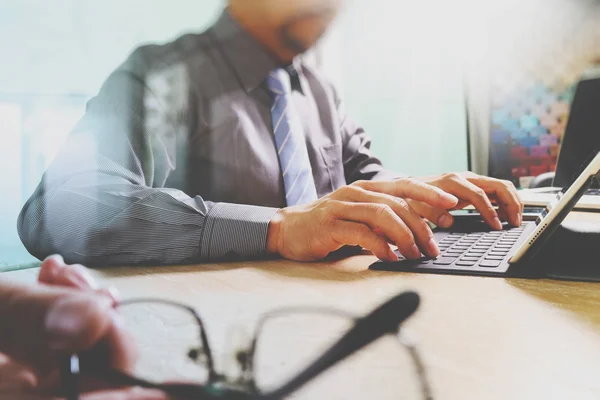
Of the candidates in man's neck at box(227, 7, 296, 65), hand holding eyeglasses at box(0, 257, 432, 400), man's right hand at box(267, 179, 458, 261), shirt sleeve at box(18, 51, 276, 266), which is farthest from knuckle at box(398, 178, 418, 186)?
man's neck at box(227, 7, 296, 65)

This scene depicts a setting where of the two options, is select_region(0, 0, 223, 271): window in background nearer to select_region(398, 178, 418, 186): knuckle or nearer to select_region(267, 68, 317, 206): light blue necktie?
select_region(398, 178, 418, 186): knuckle

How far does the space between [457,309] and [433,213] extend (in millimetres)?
229

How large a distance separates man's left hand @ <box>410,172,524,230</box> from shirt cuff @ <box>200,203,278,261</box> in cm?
14

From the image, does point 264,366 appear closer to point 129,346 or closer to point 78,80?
point 129,346

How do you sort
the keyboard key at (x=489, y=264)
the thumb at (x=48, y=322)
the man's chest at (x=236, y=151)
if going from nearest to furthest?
1. the thumb at (x=48, y=322)
2. the keyboard key at (x=489, y=264)
3. the man's chest at (x=236, y=151)

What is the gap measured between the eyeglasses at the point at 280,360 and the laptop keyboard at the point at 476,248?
122mm

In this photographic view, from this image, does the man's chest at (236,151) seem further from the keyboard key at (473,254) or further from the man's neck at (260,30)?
the keyboard key at (473,254)

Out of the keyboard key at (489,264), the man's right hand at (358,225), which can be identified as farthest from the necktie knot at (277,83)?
the keyboard key at (489,264)

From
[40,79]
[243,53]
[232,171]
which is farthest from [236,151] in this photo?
[40,79]

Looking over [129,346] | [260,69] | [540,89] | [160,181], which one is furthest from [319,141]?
[129,346]

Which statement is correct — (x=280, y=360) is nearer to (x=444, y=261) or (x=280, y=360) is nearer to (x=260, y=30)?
(x=444, y=261)

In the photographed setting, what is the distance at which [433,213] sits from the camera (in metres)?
0.42

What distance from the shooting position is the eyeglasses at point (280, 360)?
0.36ft

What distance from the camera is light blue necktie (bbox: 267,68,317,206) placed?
1.91 feet
